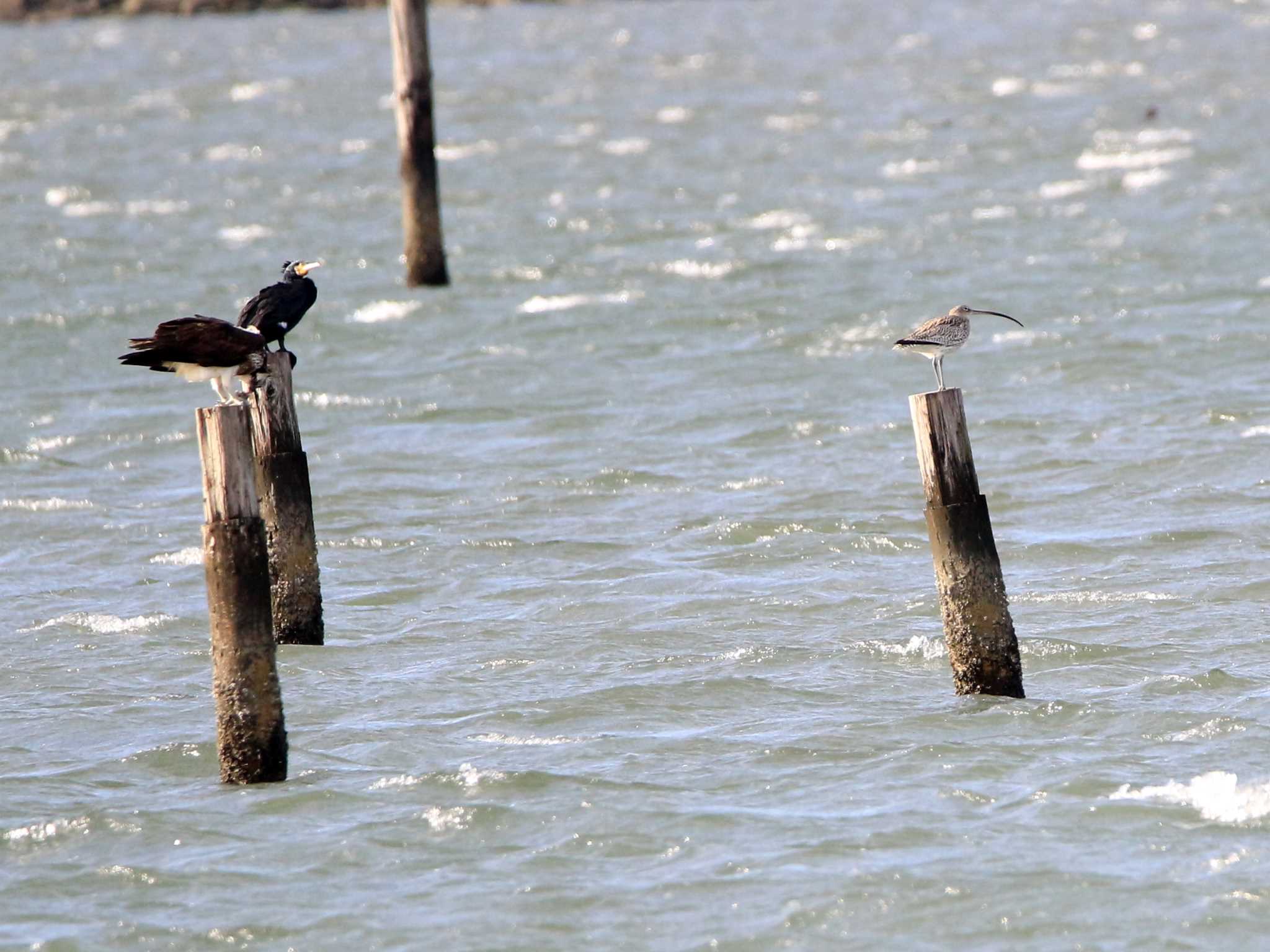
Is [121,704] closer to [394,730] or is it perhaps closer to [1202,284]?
[394,730]

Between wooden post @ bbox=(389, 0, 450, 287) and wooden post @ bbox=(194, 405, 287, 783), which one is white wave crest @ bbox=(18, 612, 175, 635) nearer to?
wooden post @ bbox=(194, 405, 287, 783)

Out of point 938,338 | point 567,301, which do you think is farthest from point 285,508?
point 567,301

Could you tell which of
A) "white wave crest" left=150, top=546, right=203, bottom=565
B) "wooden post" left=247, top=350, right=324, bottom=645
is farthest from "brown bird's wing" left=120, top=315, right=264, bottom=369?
"white wave crest" left=150, top=546, right=203, bottom=565

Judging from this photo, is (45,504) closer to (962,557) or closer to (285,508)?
(285,508)

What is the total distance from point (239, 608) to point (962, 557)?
2.89m

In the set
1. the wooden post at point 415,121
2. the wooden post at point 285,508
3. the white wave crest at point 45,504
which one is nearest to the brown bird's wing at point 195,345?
the wooden post at point 285,508

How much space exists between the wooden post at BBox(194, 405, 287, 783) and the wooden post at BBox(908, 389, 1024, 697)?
2.60 metres

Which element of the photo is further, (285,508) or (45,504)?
(45,504)

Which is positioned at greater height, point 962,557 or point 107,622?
point 962,557

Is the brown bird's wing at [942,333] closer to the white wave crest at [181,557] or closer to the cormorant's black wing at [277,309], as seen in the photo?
the cormorant's black wing at [277,309]

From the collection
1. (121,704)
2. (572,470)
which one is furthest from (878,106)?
(121,704)

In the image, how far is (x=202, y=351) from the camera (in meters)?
8.26

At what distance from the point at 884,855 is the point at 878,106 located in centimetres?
2475

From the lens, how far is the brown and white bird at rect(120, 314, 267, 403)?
319 inches
